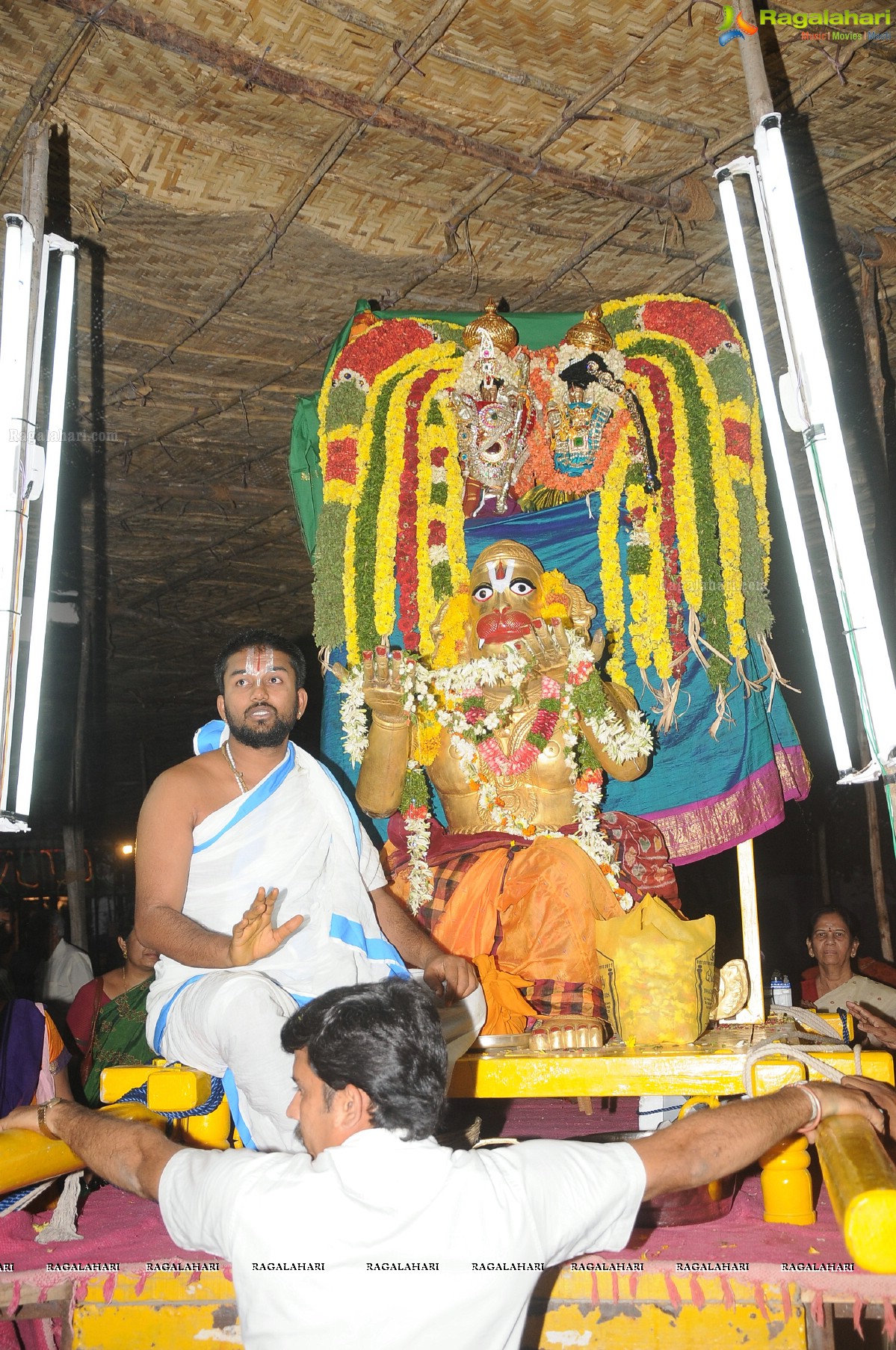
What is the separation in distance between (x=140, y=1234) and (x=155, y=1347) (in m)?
0.38

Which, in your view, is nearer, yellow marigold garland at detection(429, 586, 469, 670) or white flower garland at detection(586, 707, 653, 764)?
white flower garland at detection(586, 707, 653, 764)

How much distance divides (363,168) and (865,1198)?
4.44 m

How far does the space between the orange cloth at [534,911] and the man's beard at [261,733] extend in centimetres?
119

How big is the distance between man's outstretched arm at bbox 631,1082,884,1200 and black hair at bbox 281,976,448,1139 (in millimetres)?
443

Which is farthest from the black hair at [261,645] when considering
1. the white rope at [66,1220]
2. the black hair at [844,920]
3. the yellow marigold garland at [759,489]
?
the black hair at [844,920]

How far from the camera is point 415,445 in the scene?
17.6ft

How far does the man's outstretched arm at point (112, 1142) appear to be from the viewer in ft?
6.95

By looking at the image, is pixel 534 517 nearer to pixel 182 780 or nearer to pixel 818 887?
pixel 182 780

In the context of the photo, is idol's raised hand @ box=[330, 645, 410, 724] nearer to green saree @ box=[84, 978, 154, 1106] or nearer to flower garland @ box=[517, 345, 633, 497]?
flower garland @ box=[517, 345, 633, 497]

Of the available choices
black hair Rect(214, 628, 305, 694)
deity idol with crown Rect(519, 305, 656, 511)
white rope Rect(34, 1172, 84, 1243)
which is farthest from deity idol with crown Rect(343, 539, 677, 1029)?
white rope Rect(34, 1172, 84, 1243)

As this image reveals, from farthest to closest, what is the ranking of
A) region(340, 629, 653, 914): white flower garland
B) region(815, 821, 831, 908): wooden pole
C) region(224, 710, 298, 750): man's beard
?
1. region(815, 821, 831, 908): wooden pole
2. region(340, 629, 653, 914): white flower garland
3. region(224, 710, 298, 750): man's beard

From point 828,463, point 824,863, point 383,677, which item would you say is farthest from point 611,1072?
point 824,863

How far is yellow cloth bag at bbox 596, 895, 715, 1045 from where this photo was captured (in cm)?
355

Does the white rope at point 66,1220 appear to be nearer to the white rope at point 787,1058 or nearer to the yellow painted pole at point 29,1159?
the yellow painted pole at point 29,1159
